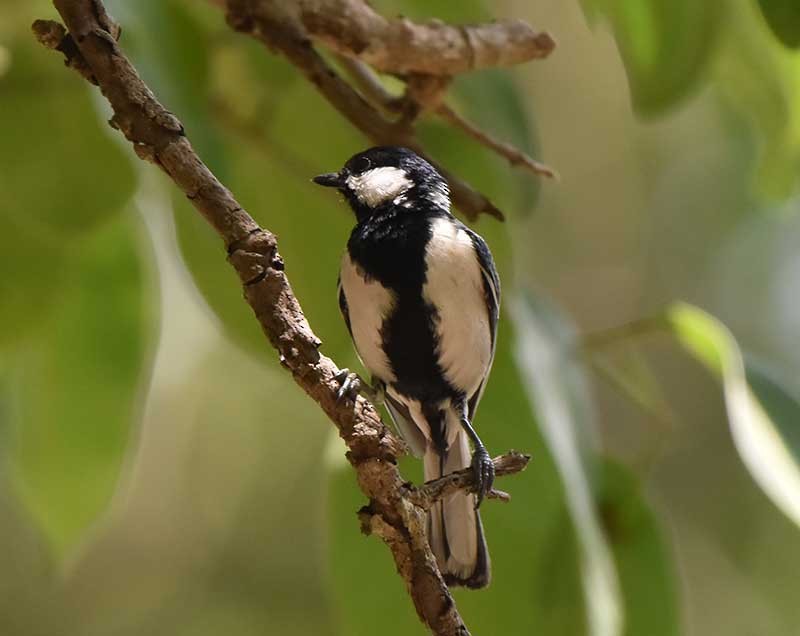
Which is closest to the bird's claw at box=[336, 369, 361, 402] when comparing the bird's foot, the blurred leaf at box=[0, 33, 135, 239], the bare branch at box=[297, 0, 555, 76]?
the bird's foot

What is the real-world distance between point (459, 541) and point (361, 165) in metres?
0.21

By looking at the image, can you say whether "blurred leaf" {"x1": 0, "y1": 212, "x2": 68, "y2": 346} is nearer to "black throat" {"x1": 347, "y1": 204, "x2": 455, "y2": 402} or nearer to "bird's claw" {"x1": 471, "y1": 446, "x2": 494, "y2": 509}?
"black throat" {"x1": 347, "y1": 204, "x2": 455, "y2": 402}

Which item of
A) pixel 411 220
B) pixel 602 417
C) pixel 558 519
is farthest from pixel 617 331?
pixel 602 417

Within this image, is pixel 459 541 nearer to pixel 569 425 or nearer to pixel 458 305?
pixel 458 305

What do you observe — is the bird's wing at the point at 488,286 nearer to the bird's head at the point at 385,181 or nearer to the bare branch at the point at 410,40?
the bird's head at the point at 385,181

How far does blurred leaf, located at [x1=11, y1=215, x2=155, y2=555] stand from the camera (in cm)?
99

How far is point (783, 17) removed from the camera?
26.4 inches

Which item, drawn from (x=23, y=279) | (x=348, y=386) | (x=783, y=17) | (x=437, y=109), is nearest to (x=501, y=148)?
(x=437, y=109)

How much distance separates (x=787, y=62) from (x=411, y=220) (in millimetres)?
493

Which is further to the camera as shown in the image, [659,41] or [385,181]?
[659,41]

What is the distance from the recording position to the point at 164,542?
6.32ft

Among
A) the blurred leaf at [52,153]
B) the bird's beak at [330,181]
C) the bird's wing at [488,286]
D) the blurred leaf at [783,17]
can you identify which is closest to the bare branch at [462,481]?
the bird's wing at [488,286]

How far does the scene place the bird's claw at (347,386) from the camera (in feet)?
1.49

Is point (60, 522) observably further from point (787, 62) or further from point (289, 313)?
point (787, 62)
